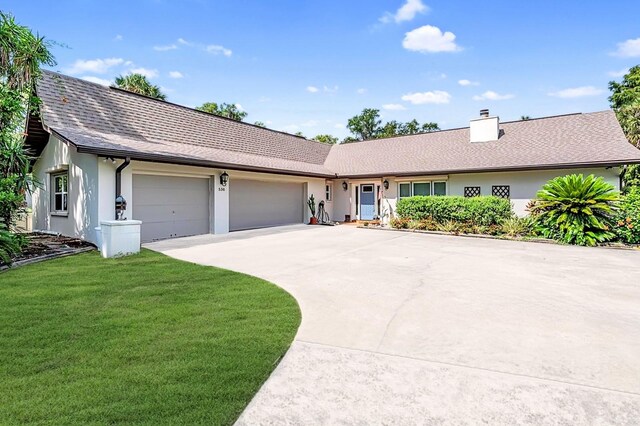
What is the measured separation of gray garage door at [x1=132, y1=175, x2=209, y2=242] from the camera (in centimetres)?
1070

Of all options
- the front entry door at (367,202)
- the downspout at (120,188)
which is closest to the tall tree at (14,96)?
the downspout at (120,188)

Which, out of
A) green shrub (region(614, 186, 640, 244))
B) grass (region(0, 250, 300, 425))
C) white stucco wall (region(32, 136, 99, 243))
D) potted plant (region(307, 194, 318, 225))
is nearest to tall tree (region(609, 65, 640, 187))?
green shrub (region(614, 186, 640, 244))

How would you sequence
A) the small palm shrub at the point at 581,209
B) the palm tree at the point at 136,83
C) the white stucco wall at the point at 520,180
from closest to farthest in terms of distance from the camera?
the small palm shrub at the point at 581,209 → the white stucco wall at the point at 520,180 → the palm tree at the point at 136,83

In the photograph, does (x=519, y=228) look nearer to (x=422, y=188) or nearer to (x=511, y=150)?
(x=511, y=150)

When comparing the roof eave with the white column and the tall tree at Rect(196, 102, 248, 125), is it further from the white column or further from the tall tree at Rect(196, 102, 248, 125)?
the tall tree at Rect(196, 102, 248, 125)

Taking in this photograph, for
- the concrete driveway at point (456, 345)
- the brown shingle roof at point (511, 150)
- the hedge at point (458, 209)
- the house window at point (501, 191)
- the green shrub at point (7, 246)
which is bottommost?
the concrete driveway at point (456, 345)

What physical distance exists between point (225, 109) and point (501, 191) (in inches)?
1238

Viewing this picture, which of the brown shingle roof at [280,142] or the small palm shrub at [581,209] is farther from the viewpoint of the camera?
the small palm shrub at [581,209]

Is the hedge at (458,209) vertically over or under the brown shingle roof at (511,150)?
under

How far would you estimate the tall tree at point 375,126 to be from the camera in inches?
1891

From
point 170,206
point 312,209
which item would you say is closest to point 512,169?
point 312,209

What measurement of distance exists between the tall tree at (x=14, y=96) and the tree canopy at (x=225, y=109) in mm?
27847

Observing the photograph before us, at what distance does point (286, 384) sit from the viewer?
2.70m

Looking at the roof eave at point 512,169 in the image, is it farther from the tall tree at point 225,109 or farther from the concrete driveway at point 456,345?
the tall tree at point 225,109
